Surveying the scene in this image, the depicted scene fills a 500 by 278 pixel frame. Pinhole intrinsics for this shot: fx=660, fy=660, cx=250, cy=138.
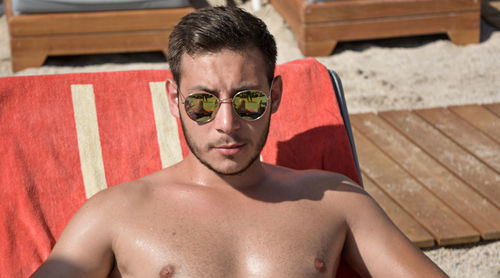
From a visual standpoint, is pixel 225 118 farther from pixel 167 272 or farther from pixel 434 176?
pixel 434 176

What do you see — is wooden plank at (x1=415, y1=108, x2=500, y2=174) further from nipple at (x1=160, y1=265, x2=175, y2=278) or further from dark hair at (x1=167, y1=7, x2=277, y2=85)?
nipple at (x1=160, y1=265, x2=175, y2=278)

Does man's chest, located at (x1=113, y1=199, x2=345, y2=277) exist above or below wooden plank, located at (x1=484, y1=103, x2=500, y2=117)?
above

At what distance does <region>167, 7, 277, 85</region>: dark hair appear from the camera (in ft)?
6.18

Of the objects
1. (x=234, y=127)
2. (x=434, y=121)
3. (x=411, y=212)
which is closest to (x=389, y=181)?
(x=411, y=212)

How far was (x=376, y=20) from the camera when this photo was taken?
5.45 metres

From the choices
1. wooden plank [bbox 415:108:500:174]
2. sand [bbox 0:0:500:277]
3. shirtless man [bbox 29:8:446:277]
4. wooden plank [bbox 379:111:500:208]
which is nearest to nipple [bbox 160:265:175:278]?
shirtless man [bbox 29:8:446:277]

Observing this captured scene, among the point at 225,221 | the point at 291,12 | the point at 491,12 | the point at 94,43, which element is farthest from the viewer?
the point at 491,12

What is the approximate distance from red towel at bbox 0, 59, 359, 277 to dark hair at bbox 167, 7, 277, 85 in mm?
606

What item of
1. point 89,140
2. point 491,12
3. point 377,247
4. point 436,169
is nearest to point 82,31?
point 89,140

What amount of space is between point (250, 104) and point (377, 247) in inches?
23.9

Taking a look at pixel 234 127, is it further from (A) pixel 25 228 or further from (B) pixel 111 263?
(A) pixel 25 228

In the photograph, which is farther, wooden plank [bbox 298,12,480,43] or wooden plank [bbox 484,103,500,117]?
wooden plank [bbox 298,12,480,43]

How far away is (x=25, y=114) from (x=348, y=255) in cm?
128

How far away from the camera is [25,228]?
89.3 inches
